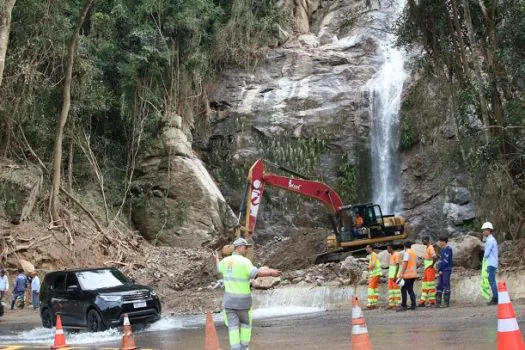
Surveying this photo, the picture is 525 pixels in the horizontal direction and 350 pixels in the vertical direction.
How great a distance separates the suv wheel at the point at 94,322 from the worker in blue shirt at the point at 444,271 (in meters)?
7.65

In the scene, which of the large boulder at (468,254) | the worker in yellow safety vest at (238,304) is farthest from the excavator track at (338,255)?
the worker in yellow safety vest at (238,304)

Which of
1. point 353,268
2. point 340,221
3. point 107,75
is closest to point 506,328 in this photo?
point 353,268

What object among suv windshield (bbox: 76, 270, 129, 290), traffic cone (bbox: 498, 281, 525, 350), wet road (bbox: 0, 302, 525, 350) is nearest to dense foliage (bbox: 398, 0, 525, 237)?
wet road (bbox: 0, 302, 525, 350)

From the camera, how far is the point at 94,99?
31.5 m

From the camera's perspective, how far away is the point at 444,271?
1490cm

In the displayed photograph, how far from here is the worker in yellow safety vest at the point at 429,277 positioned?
603 inches

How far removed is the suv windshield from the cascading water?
62.6 ft

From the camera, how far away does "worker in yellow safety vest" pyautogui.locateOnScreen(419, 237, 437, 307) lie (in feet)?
50.2

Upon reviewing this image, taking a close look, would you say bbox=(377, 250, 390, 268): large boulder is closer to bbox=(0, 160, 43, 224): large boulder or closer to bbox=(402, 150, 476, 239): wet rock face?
bbox=(402, 150, 476, 239): wet rock face

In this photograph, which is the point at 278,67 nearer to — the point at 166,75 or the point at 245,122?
the point at 245,122

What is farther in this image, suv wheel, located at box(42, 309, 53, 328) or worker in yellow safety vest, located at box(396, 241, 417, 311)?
suv wheel, located at box(42, 309, 53, 328)

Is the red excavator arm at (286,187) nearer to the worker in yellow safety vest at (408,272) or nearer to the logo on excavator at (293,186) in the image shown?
the logo on excavator at (293,186)

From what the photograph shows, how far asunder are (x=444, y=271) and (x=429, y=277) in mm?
677

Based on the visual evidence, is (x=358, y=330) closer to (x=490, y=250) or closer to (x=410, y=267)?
(x=490, y=250)
